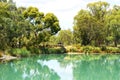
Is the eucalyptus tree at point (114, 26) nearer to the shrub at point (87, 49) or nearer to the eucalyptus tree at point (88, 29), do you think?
the eucalyptus tree at point (88, 29)

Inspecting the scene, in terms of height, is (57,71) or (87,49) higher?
(87,49)

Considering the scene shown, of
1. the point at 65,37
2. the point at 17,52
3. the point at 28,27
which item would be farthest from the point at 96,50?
the point at 17,52

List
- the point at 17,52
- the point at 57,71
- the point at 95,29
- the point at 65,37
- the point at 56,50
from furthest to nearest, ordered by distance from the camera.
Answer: the point at 65,37 < the point at 95,29 < the point at 56,50 < the point at 17,52 < the point at 57,71

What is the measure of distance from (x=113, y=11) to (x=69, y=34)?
11748mm

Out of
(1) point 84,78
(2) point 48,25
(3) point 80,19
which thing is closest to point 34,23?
(2) point 48,25

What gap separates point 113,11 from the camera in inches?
2239

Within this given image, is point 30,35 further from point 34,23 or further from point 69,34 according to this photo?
point 69,34

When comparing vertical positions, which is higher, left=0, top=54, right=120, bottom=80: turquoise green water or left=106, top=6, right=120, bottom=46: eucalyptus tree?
left=106, top=6, right=120, bottom=46: eucalyptus tree

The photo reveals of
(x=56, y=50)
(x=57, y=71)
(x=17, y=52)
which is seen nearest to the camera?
(x=57, y=71)

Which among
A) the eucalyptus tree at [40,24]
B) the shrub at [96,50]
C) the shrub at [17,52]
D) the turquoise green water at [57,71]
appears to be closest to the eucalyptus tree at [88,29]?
the shrub at [96,50]

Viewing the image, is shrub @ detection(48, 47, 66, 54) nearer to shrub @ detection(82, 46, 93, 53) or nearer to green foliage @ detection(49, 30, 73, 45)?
shrub @ detection(82, 46, 93, 53)

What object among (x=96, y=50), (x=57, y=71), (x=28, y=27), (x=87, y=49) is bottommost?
(x=57, y=71)

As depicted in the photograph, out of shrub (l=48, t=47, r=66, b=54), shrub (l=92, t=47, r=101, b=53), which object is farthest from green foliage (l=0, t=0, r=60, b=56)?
shrub (l=92, t=47, r=101, b=53)

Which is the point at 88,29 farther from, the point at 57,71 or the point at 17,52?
the point at 57,71
